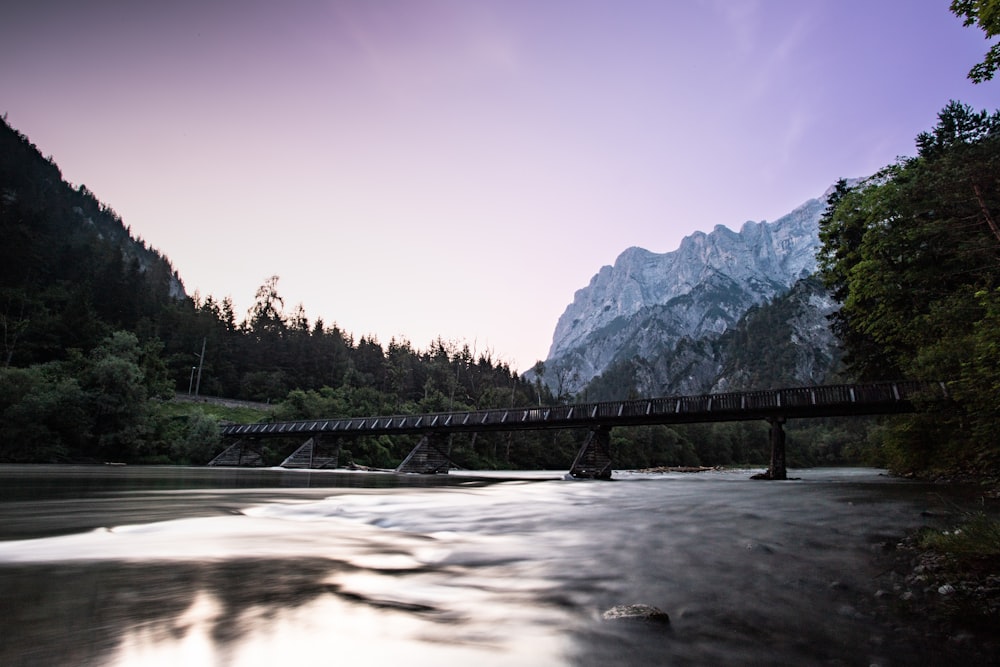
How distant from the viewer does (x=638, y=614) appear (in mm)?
3762

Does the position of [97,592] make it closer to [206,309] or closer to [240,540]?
[240,540]

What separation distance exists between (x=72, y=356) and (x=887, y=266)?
87003 millimetres

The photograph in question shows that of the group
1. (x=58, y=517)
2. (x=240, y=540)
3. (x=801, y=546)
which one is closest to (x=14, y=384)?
(x=58, y=517)

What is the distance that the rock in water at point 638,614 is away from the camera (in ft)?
12.2

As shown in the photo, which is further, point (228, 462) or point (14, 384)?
point (228, 462)

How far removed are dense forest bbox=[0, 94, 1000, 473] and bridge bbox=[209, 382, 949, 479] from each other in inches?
94.5

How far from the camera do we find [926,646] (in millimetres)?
3096

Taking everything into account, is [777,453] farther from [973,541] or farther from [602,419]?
[973,541]

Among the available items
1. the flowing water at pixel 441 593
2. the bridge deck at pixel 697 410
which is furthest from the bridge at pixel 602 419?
the flowing water at pixel 441 593

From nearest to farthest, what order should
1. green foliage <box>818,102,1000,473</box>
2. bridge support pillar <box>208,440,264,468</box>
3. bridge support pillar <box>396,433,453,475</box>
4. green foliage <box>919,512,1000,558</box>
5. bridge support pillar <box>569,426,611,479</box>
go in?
green foliage <box>919,512,1000,558</box>
green foliage <box>818,102,1000,473</box>
bridge support pillar <box>569,426,611,479</box>
bridge support pillar <box>396,433,453,475</box>
bridge support pillar <box>208,440,264,468</box>

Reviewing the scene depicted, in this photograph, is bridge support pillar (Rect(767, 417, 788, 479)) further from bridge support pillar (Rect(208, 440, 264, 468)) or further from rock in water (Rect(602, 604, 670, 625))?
bridge support pillar (Rect(208, 440, 264, 468))

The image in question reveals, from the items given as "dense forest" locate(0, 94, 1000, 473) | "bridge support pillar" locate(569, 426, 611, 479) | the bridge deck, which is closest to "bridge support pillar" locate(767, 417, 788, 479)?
the bridge deck

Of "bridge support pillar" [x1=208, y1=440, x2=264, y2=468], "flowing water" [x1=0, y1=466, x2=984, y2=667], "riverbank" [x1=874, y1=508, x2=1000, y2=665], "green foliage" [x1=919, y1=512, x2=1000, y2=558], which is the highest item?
"green foliage" [x1=919, y1=512, x2=1000, y2=558]

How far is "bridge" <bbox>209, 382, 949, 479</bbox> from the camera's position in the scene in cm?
3031
